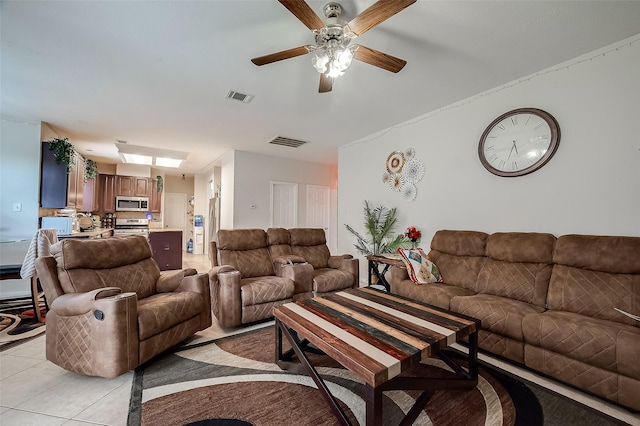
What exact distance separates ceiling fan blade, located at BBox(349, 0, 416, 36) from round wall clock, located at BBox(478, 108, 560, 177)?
212 cm

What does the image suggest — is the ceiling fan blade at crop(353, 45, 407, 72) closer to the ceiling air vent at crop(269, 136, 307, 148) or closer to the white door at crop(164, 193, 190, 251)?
the ceiling air vent at crop(269, 136, 307, 148)

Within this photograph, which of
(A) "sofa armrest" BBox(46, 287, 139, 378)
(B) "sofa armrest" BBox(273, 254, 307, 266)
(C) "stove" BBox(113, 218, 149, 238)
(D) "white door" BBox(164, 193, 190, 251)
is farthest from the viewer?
(D) "white door" BBox(164, 193, 190, 251)

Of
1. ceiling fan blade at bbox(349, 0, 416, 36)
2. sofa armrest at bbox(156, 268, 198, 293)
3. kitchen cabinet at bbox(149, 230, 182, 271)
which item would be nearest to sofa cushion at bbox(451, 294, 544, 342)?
ceiling fan blade at bbox(349, 0, 416, 36)

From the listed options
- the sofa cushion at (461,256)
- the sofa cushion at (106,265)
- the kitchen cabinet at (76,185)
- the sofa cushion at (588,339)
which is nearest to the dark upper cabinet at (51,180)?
the kitchen cabinet at (76,185)

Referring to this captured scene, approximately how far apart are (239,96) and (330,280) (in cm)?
256

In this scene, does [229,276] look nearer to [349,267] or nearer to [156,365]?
[156,365]

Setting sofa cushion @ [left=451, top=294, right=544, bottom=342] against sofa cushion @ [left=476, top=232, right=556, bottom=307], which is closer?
sofa cushion @ [left=451, top=294, right=544, bottom=342]

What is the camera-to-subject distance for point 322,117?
3934 mm

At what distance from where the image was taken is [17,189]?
3918 millimetres

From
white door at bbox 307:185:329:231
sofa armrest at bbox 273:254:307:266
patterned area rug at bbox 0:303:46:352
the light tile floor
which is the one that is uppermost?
white door at bbox 307:185:329:231

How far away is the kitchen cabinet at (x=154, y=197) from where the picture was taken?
766 cm

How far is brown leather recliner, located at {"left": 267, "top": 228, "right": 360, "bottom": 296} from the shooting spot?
3.33 m

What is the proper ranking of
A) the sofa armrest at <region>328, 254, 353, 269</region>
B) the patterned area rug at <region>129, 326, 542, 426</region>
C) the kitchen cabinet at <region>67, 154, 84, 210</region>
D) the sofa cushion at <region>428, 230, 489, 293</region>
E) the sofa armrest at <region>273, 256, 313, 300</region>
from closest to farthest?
the patterned area rug at <region>129, 326, 542, 426</region>
the sofa cushion at <region>428, 230, 489, 293</region>
the sofa armrest at <region>273, 256, 313, 300</region>
the sofa armrest at <region>328, 254, 353, 269</region>
the kitchen cabinet at <region>67, 154, 84, 210</region>

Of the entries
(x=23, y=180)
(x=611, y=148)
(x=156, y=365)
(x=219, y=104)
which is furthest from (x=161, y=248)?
(x=611, y=148)
